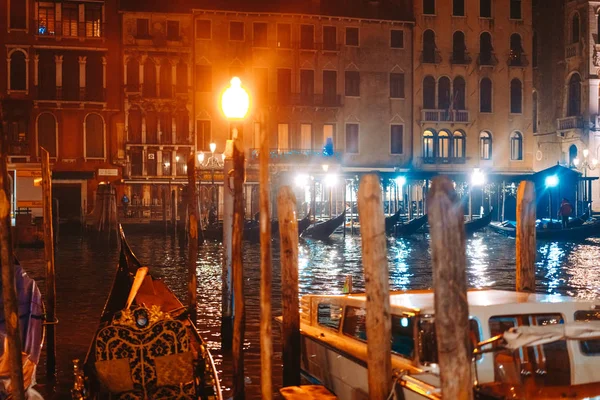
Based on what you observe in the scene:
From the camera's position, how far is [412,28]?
107ft

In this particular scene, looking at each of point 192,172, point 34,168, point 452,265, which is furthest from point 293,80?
point 452,265

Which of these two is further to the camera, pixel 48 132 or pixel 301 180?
pixel 48 132

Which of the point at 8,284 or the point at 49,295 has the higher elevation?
the point at 8,284

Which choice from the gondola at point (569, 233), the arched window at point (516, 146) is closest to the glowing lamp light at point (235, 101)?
the gondola at point (569, 233)

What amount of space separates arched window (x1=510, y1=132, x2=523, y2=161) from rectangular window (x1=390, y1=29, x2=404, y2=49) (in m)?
6.28

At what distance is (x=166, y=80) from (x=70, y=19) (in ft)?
14.2

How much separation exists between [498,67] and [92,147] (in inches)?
680

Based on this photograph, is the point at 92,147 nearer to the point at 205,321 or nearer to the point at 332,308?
the point at 205,321

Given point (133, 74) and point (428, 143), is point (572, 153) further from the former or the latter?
point (133, 74)

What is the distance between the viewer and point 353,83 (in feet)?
105

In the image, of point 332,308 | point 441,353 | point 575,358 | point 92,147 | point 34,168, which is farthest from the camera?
point 92,147

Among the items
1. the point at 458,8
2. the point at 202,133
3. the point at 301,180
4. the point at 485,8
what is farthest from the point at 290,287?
the point at 485,8

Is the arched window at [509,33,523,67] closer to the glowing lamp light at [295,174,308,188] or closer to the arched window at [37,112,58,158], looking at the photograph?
the glowing lamp light at [295,174,308,188]

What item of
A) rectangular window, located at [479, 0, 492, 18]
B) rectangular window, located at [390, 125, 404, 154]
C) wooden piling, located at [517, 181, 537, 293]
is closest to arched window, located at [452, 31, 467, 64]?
rectangular window, located at [479, 0, 492, 18]
